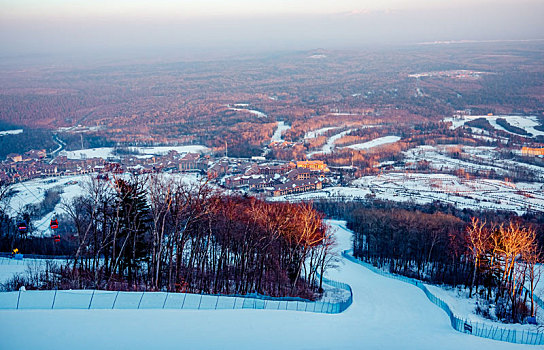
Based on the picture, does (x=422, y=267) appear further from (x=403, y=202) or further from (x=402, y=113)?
(x=402, y=113)

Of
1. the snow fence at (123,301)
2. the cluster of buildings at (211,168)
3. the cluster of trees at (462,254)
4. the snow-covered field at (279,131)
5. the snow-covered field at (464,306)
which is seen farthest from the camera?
the snow-covered field at (279,131)

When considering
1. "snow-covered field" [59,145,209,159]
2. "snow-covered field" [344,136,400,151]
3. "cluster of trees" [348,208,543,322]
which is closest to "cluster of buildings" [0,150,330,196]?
"snow-covered field" [59,145,209,159]

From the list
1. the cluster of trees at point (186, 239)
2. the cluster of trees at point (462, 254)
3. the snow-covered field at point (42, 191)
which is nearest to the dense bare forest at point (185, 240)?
the cluster of trees at point (186, 239)

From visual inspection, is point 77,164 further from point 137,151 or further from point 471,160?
point 471,160

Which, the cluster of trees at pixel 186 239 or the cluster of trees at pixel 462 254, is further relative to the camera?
the cluster of trees at pixel 462 254

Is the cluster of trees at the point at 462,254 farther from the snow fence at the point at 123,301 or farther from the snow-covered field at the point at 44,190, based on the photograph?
the snow-covered field at the point at 44,190

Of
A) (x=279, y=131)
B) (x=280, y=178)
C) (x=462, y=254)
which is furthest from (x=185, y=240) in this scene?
(x=279, y=131)

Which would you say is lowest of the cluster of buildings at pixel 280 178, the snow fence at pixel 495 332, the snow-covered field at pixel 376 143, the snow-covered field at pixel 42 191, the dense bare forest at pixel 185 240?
the cluster of buildings at pixel 280 178

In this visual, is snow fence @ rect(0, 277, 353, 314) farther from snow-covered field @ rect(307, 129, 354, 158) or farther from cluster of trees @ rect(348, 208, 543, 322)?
snow-covered field @ rect(307, 129, 354, 158)
